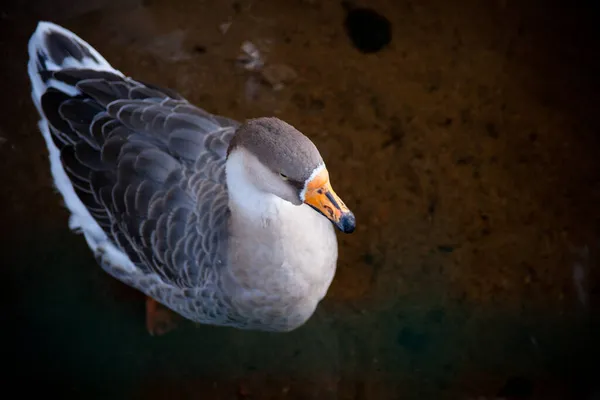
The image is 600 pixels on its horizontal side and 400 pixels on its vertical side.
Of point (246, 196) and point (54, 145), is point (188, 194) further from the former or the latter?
point (54, 145)

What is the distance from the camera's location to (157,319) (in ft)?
7.79

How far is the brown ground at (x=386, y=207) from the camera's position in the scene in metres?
2.25

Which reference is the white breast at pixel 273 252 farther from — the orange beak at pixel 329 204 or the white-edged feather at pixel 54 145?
the white-edged feather at pixel 54 145

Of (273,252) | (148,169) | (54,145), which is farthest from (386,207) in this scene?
(54,145)

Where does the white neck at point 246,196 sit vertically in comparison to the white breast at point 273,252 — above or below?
above

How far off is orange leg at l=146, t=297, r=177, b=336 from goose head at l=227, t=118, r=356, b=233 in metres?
1.09

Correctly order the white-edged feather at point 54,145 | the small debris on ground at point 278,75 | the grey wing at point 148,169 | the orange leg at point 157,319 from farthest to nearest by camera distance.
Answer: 1. the small debris on ground at point 278,75
2. the orange leg at point 157,319
3. the white-edged feather at point 54,145
4. the grey wing at point 148,169

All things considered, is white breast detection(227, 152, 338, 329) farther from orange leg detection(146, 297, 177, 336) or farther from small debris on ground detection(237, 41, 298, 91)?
small debris on ground detection(237, 41, 298, 91)

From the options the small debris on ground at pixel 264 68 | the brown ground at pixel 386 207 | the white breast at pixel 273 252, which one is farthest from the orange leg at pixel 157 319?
the small debris on ground at pixel 264 68

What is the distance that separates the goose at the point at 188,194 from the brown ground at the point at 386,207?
1.42 ft

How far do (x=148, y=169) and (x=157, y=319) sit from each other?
0.83 metres

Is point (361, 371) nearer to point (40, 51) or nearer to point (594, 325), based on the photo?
point (594, 325)

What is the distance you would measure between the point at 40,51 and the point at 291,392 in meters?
1.57

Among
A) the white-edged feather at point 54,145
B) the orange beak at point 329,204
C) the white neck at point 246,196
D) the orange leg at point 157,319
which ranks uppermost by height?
the orange beak at point 329,204
